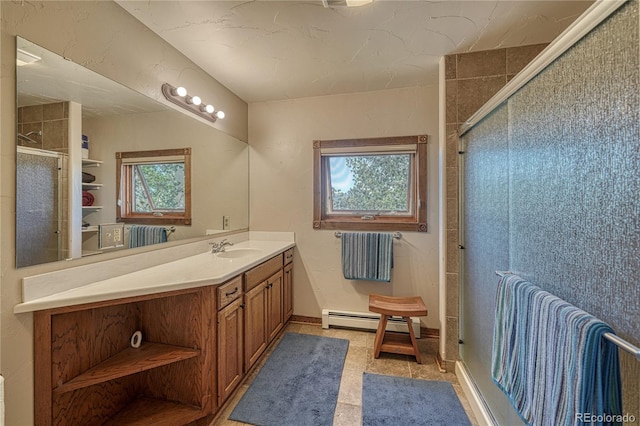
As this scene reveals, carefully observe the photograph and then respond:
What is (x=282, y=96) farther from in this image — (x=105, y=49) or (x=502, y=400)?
(x=502, y=400)

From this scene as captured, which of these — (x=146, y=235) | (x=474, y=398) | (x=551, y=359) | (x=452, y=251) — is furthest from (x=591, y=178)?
(x=146, y=235)

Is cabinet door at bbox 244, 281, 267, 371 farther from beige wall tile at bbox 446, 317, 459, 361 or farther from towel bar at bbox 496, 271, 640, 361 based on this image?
towel bar at bbox 496, 271, 640, 361

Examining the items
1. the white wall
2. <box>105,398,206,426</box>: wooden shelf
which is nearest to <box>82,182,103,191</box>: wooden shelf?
<box>105,398,206,426</box>: wooden shelf

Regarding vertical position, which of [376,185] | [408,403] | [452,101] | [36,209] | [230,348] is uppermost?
[452,101]

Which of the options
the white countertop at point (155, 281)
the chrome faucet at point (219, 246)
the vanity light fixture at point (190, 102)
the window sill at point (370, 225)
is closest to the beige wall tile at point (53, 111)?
the vanity light fixture at point (190, 102)

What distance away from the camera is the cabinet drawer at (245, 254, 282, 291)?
176cm

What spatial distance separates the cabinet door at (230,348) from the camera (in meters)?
1.44

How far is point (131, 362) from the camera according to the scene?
1292 mm

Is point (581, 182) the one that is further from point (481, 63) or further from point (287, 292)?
point (287, 292)

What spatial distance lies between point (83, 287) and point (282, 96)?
2165 mm

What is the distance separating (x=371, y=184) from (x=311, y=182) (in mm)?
606

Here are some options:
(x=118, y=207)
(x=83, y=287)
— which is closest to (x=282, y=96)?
(x=118, y=207)

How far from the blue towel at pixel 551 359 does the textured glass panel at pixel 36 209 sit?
1.94 metres

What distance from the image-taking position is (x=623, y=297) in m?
0.67
